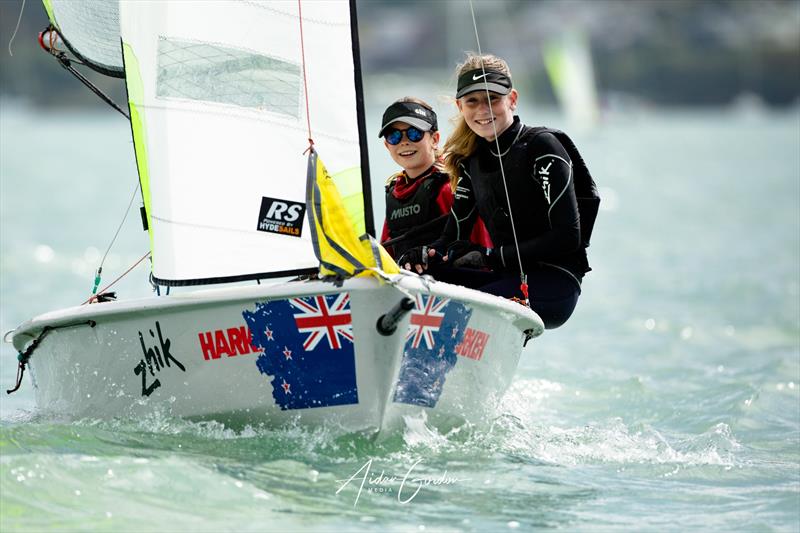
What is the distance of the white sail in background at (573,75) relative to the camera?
145ft

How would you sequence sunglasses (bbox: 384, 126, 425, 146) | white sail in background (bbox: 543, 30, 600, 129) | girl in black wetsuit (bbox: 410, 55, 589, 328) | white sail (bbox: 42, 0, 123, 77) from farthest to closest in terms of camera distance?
1. white sail in background (bbox: 543, 30, 600, 129)
2. sunglasses (bbox: 384, 126, 425, 146)
3. girl in black wetsuit (bbox: 410, 55, 589, 328)
4. white sail (bbox: 42, 0, 123, 77)

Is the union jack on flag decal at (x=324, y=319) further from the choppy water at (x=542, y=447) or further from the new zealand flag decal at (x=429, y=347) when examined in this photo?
the choppy water at (x=542, y=447)

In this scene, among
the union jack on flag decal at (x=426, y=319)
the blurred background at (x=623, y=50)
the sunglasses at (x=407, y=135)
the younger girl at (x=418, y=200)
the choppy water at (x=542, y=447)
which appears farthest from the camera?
the blurred background at (x=623, y=50)

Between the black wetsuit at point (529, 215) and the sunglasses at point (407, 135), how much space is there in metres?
0.24

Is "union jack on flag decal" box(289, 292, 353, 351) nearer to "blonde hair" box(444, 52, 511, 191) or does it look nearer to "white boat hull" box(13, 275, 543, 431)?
"white boat hull" box(13, 275, 543, 431)

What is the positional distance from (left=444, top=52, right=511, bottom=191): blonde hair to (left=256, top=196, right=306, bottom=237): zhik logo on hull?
1.12 m

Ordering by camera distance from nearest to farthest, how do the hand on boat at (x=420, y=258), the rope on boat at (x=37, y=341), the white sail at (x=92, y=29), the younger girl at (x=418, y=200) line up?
1. the rope on boat at (x=37, y=341)
2. the white sail at (x=92, y=29)
3. the hand on boat at (x=420, y=258)
4. the younger girl at (x=418, y=200)

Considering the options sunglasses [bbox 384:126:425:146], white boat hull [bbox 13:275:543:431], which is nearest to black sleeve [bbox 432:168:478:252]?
sunglasses [bbox 384:126:425:146]

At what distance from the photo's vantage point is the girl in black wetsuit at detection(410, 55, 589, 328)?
5.30 metres

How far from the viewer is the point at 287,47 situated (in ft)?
15.5

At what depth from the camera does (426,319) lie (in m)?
4.59

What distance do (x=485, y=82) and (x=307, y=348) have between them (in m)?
1.46

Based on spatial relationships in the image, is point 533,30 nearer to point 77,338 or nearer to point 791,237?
point 791,237

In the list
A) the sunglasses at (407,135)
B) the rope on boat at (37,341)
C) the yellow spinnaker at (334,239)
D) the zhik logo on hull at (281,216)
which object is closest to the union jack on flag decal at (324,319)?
the yellow spinnaker at (334,239)
